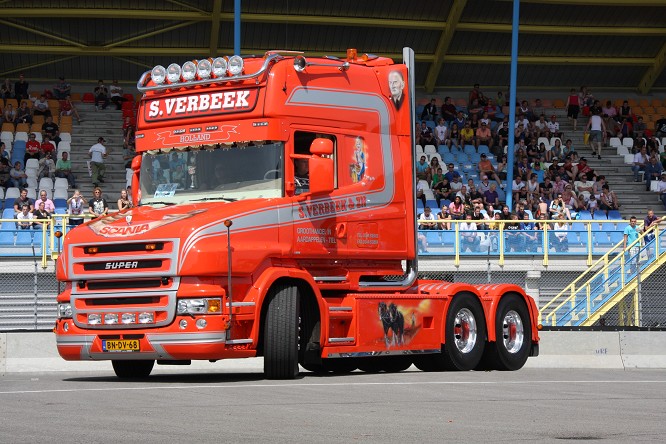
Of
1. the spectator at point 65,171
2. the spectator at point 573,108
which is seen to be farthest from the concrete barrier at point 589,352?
the spectator at point 573,108

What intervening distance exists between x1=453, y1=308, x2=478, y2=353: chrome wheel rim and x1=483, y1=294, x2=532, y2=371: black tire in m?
0.41

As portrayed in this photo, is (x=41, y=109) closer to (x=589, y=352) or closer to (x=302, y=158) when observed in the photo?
(x=589, y=352)

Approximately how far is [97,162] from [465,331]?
1796 centimetres

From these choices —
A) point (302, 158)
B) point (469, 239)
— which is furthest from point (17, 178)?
point (302, 158)

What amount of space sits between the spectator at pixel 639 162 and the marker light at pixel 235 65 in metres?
25.3

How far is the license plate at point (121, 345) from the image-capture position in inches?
607

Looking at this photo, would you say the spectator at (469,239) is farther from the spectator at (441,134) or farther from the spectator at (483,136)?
the spectator at (483,136)

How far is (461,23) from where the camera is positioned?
4266 centimetres

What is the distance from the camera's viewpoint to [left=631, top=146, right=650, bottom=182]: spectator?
3962 cm

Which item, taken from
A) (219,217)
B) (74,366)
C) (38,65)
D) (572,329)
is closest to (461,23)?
(38,65)

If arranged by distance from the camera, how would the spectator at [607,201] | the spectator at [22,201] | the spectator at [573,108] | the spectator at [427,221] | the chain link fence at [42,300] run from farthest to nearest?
the spectator at [573,108], the spectator at [607,201], the spectator at [22,201], the spectator at [427,221], the chain link fence at [42,300]

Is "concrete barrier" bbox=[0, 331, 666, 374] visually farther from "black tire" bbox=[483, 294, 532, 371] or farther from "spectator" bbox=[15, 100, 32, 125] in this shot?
"spectator" bbox=[15, 100, 32, 125]

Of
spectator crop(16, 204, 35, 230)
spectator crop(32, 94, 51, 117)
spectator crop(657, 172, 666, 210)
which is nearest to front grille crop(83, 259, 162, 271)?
spectator crop(16, 204, 35, 230)

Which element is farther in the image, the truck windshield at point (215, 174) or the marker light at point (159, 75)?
the marker light at point (159, 75)
